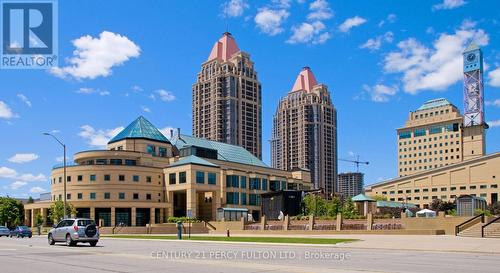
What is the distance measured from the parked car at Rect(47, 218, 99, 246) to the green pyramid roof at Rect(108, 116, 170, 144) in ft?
215

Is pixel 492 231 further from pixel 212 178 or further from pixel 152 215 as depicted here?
pixel 152 215

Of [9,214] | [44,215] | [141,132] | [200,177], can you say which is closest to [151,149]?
[141,132]

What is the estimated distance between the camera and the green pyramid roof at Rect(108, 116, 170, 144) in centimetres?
9894

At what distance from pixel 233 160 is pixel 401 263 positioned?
97.4m

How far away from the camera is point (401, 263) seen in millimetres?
18719

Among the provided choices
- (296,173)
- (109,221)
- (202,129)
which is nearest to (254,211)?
(296,173)

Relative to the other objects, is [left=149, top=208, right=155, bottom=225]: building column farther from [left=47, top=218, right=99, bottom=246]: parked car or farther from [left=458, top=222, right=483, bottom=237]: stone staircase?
[left=458, top=222, right=483, bottom=237]: stone staircase

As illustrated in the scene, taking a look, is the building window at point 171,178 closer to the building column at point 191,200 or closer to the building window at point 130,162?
the building column at point 191,200

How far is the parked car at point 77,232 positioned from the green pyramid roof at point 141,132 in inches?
2586

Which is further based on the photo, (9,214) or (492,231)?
(9,214)

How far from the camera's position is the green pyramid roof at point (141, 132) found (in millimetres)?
98938

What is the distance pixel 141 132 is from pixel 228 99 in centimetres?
7327

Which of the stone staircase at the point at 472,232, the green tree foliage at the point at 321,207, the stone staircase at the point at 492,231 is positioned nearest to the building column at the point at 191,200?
the green tree foliage at the point at 321,207

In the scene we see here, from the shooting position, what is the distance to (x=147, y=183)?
9288 centimetres
